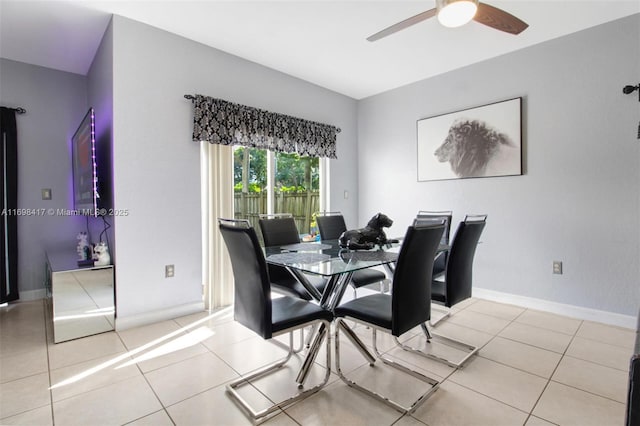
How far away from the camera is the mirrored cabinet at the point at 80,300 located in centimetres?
249

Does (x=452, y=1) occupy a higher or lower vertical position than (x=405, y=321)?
higher

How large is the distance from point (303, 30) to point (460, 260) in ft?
7.64

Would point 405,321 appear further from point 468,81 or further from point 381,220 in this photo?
point 468,81

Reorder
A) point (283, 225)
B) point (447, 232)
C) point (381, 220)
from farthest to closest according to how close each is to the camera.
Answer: point (447, 232)
point (283, 225)
point (381, 220)

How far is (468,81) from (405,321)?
3.11 metres

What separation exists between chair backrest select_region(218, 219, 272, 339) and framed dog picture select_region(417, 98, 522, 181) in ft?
9.65

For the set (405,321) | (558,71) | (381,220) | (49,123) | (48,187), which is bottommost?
(405,321)

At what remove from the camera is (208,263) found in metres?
3.22

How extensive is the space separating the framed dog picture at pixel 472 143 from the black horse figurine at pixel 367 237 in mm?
1747

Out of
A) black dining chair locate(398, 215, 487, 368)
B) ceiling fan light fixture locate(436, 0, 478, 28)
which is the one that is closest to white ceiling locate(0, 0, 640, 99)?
ceiling fan light fixture locate(436, 0, 478, 28)

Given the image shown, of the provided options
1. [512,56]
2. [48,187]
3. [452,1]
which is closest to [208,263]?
[48,187]

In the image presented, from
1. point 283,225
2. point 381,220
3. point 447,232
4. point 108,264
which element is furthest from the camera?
point 447,232

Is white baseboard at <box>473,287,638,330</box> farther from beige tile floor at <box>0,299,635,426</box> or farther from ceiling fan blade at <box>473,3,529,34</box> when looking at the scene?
ceiling fan blade at <box>473,3,529,34</box>

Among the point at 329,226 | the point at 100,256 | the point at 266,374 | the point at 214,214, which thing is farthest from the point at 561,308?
the point at 100,256
